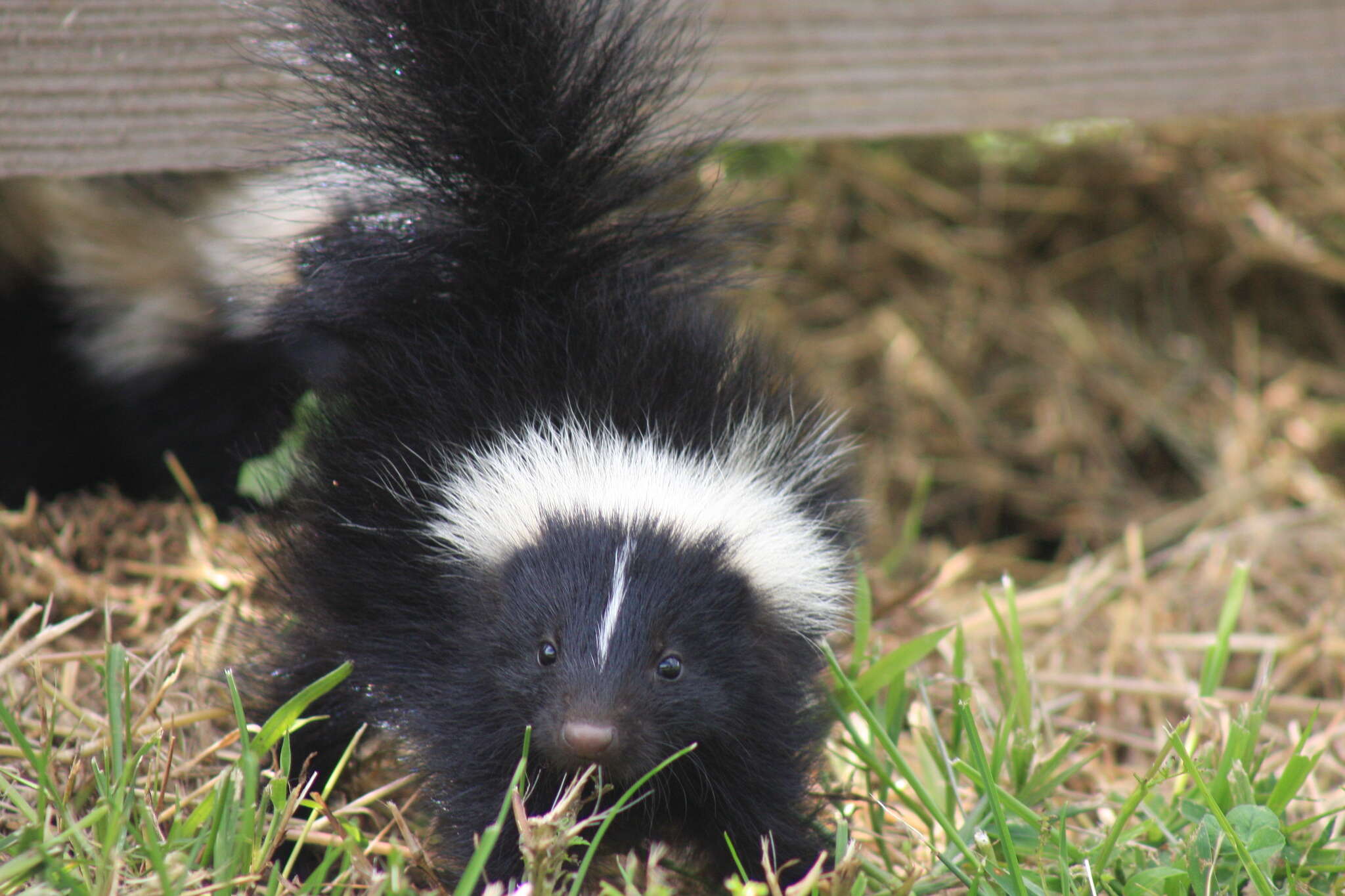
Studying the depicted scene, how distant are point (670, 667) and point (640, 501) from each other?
0.31 m

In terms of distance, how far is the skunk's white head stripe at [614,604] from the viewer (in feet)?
7.22

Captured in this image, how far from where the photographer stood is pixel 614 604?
2.24 m

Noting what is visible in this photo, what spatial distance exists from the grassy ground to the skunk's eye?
0.32 meters

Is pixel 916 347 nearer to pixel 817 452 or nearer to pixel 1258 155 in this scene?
pixel 1258 155

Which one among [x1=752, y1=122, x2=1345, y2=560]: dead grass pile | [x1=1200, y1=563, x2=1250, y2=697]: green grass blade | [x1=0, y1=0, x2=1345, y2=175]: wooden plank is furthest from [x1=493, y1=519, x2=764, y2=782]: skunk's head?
[x1=752, y1=122, x2=1345, y2=560]: dead grass pile

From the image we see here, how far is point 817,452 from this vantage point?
266 cm

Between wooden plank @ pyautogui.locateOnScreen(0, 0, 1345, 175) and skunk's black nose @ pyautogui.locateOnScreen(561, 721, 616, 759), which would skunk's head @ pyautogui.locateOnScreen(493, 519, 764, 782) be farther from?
wooden plank @ pyautogui.locateOnScreen(0, 0, 1345, 175)

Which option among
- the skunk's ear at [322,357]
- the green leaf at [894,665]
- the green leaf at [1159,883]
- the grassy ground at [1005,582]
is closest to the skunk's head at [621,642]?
the grassy ground at [1005,582]

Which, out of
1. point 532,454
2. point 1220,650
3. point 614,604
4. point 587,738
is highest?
point 532,454

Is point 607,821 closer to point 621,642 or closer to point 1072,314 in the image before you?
point 621,642

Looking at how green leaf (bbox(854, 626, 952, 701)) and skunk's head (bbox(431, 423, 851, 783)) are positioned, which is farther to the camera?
green leaf (bbox(854, 626, 952, 701))

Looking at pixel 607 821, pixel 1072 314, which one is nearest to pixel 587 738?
pixel 607 821

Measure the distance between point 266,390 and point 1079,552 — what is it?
304 centimetres

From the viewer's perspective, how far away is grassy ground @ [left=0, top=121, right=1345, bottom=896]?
87.7 inches
